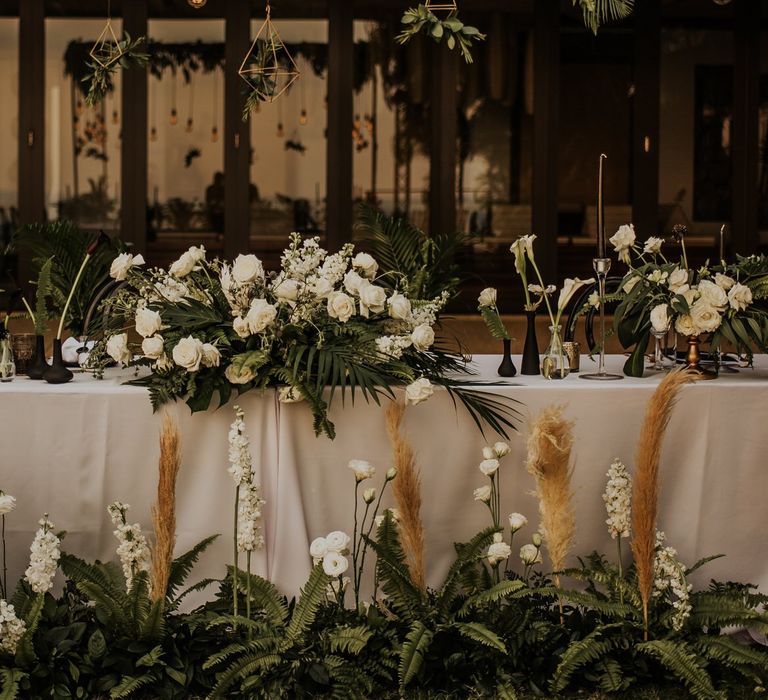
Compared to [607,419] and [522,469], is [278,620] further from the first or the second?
[607,419]

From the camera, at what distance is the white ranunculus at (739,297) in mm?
3270

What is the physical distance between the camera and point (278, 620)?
3.00m

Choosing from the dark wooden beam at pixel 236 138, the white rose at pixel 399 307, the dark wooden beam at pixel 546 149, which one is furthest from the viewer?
the dark wooden beam at pixel 546 149

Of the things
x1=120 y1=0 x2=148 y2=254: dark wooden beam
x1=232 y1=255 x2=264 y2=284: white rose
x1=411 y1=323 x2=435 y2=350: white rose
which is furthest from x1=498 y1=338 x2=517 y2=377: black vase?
x1=120 y1=0 x2=148 y2=254: dark wooden beam

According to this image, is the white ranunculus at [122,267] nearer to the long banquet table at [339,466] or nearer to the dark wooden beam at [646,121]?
the long banquet table at [339,466]

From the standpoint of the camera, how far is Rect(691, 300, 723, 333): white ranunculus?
3.26 metres

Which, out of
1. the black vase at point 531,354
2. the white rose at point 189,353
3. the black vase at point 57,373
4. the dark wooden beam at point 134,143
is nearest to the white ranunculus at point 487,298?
the black vase at point 531,354

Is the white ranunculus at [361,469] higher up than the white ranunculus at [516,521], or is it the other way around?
the white ranunculus at [361,469]

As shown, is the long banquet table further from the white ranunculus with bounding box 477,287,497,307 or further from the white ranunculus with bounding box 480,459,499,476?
the white ranunculus with bounding box 477,287,497,307

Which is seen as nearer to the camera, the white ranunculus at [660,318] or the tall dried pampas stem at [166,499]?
the tall dried pampas stem at [166,499]

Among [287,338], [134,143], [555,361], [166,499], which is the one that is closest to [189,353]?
[287,338]

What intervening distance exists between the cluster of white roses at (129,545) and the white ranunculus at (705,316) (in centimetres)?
164

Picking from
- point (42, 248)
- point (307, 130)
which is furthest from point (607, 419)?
point (307, 130)

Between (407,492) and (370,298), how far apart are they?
60cm
